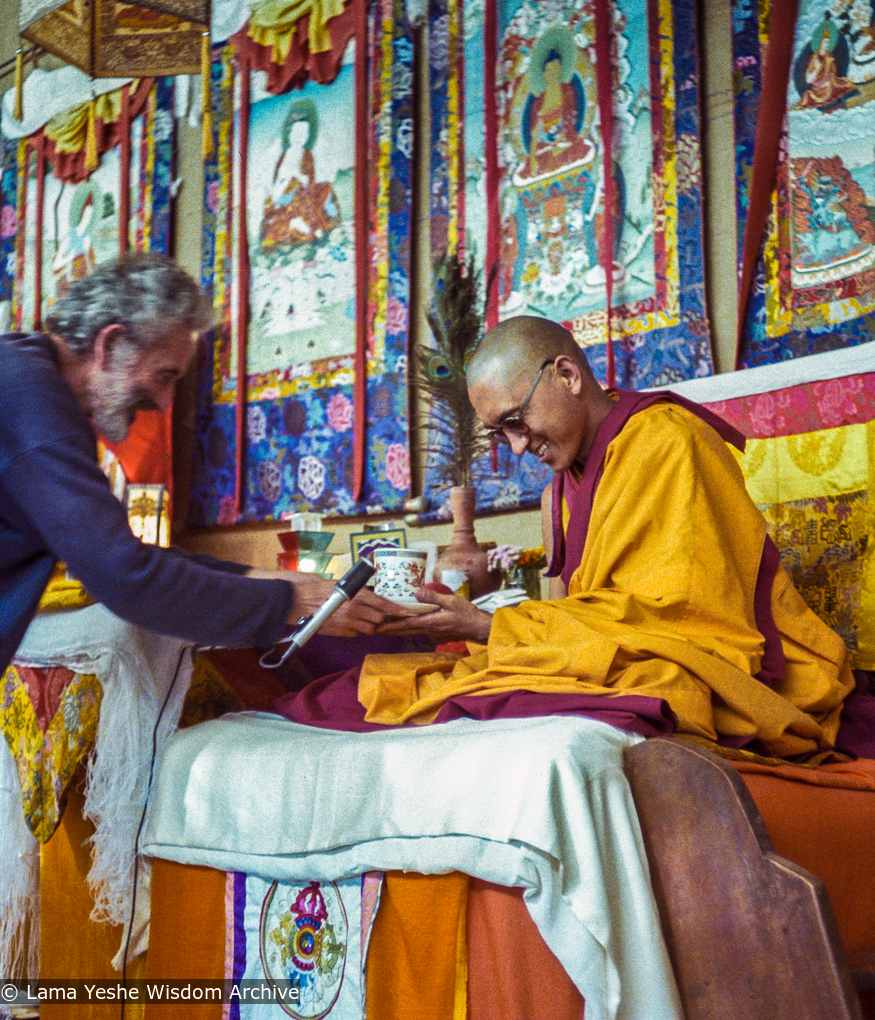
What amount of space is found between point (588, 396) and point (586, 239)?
4.88 feet

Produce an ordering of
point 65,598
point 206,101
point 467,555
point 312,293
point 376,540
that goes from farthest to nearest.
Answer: point 206,101, point 312,293, point 376,540, point 467,555, point 65,598

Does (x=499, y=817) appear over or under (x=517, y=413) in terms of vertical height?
under

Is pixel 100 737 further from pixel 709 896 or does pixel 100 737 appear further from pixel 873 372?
pixel 873 372

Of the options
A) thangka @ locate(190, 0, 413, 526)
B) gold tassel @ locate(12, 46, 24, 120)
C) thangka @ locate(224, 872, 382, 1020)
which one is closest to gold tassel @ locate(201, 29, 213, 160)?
thangka @ locate(190, 0, 413, 526)

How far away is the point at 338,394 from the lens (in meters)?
4.20

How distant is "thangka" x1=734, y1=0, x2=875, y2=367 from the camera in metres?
2.87

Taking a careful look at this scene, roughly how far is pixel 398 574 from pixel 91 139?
166 inches

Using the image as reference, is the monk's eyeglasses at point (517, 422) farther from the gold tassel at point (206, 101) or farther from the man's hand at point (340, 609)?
the gold tassel at point (206, 101)

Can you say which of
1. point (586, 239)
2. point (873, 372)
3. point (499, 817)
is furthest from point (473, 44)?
→ point (499, 817)

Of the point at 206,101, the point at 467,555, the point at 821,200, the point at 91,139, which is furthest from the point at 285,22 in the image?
the point at 467,555

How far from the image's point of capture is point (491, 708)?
1.69 metres

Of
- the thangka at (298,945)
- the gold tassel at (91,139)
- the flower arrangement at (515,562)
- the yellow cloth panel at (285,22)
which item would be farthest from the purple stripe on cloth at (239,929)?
the gold tassel at (91,139)

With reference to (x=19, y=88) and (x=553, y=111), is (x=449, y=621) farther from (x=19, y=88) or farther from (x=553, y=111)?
(x=19, y=88)

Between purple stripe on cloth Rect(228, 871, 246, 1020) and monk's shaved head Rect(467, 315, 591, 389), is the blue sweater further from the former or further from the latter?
monk's shaved head Rect(467, 315, 591, 389)
